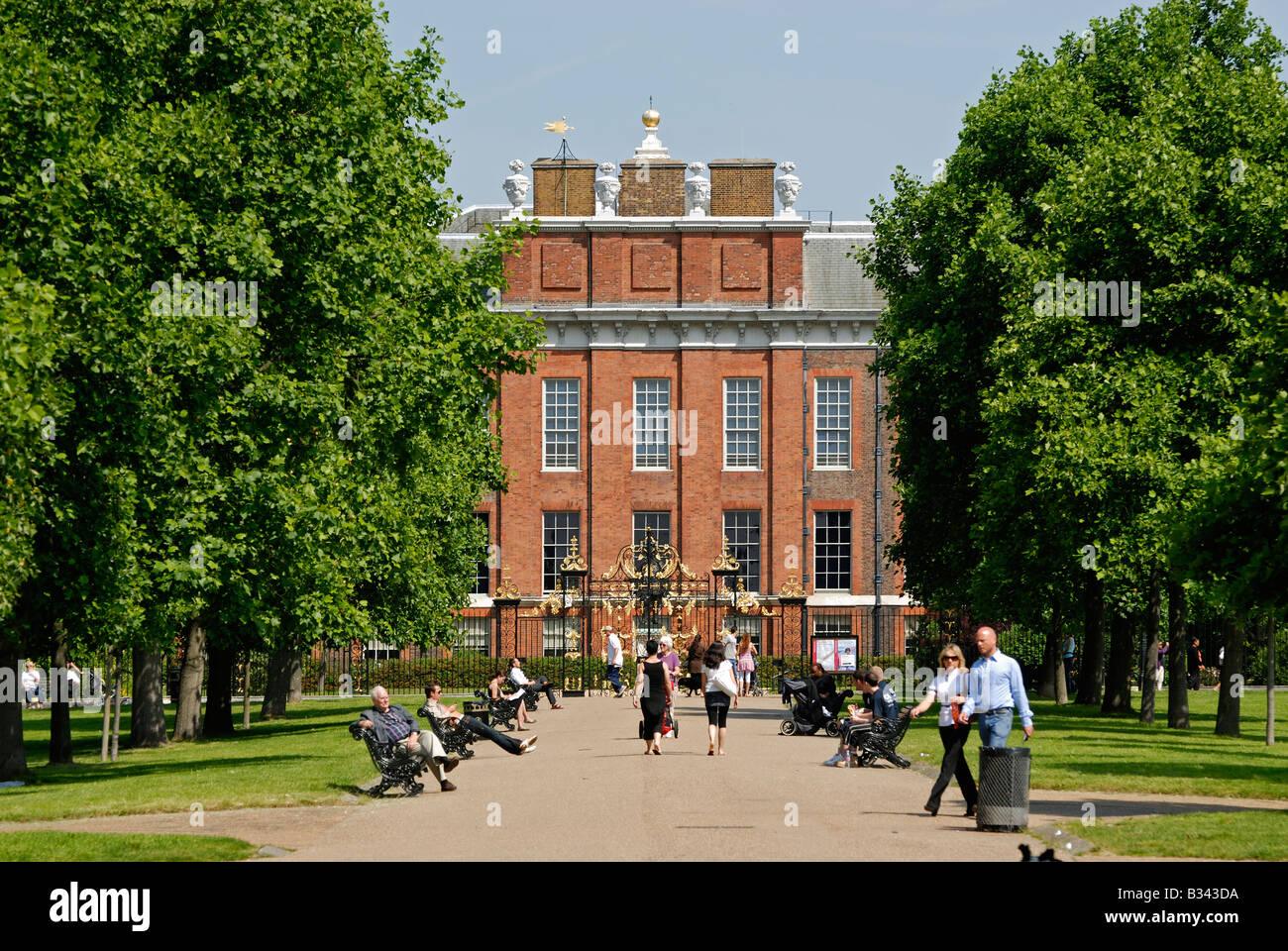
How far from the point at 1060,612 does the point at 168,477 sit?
77.3ft

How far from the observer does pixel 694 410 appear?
2569 inches

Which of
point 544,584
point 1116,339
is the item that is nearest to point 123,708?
point 544,584

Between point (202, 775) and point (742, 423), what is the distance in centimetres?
4305

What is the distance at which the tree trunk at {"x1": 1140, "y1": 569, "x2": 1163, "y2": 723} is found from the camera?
3238 cm

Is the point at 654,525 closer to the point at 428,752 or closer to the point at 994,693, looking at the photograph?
the point at 428,752

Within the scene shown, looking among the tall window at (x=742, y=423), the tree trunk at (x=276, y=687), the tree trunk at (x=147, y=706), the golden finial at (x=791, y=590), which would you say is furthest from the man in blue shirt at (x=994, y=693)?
the tall window at (x=742, y=423)

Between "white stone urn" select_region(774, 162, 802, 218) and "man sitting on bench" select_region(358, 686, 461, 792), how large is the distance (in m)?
46.4

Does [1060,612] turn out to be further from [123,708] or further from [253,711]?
[123,708]

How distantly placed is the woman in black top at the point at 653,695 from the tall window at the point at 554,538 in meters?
37.8

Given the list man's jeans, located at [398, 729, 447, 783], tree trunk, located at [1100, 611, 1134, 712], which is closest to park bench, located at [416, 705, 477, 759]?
man's jeans, located at [398, 729, 447, 783]

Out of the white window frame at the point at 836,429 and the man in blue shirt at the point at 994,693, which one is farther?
the white window frame at the point at 836,429

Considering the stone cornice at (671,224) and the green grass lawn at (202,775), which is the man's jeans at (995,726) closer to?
the green grass lawn at (202,775)

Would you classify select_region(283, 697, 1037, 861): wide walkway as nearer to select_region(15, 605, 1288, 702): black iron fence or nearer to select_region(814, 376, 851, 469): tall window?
select_region(15, 605, 1288, 702): black iron fence

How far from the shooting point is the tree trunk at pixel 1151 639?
3238 centimetres
